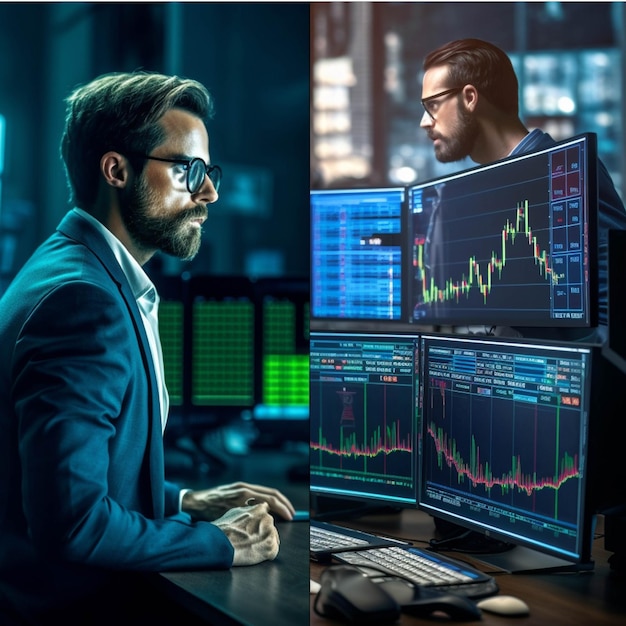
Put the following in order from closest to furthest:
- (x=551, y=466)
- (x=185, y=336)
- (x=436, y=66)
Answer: (x=551, y=466), (x=185, y=336), (x=436, y=66)

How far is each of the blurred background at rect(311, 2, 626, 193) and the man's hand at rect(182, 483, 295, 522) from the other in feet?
12.5

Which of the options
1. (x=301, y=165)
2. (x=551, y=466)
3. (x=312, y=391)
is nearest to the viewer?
(x=301, y=165)

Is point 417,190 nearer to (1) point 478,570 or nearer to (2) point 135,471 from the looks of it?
(1) point 478,570

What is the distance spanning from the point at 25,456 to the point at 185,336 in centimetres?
52

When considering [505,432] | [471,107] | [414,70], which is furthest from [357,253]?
[414,70]

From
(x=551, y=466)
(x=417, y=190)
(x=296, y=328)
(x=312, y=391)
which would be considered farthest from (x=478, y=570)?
(x=417, y=190)

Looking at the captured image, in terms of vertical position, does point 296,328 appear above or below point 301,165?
below

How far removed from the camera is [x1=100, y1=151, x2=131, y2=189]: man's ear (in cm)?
113

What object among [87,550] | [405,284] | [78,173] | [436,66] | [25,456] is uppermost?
[436,66]

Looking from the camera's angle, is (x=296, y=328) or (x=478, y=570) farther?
(x=296, y=328)

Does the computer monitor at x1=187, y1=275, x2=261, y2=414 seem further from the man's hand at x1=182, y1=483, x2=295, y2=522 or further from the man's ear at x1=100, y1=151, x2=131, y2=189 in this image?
the man's ear at x1=100, y1=151, x2=131, y2=189

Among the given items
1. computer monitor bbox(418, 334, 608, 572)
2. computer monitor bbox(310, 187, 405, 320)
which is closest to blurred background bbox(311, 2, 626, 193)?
computer monitor bbox(310, 187, 405, 320)

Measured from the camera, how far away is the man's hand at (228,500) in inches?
50.3

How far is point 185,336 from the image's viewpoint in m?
1.53
